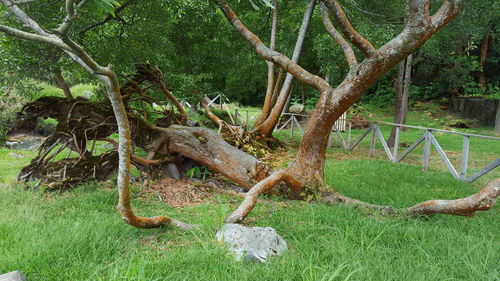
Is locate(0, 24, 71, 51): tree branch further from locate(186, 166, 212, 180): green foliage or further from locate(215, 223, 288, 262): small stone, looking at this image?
locate(186, 166, 212, 180): green foliage

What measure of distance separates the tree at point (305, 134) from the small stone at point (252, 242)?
417 millimetres

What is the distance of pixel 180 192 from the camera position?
5234mm

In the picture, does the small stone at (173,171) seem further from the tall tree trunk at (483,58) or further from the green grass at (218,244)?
the tall tree trunk at (483,58)

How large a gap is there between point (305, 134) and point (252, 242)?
266cm

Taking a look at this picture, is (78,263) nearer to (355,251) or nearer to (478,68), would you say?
(355,251)

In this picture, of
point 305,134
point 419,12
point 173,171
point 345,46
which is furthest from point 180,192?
point 419,12

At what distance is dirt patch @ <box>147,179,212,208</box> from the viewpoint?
16.0 feet

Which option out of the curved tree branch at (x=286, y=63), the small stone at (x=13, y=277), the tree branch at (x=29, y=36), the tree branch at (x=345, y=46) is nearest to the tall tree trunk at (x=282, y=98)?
the tree branch at (x=345, y=46)

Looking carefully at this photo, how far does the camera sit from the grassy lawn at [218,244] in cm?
243

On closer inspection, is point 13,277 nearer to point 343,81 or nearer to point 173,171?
point 173,171

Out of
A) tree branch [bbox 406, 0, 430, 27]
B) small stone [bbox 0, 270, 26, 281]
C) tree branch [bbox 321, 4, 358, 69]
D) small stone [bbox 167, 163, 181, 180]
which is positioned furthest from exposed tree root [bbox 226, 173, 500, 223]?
small stone [bbox 167, 163, 181, 180]

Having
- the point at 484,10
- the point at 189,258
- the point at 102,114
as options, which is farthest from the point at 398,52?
the point at 484,10

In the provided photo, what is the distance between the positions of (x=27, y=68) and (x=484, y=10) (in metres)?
9.60

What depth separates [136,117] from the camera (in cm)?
565
